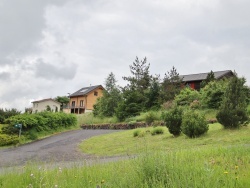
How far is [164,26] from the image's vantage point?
46.3ft

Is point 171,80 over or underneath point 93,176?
over

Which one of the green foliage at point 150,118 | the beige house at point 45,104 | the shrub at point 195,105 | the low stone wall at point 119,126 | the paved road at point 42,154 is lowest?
the paved road at point 42,154

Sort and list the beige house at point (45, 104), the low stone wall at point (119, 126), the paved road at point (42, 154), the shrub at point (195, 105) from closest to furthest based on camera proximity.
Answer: the paved road at point (42, 154)
the low stone wall at point (119, 126)
the shrub at point (195, 105)
the beige house at point (45, 104)

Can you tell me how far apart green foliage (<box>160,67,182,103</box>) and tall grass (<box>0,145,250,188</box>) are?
23.7 m

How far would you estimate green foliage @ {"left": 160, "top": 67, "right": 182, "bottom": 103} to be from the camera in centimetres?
2970

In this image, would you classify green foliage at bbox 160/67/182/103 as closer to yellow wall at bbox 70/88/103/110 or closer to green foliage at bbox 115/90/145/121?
green foliage at bbox 115/90/145/121

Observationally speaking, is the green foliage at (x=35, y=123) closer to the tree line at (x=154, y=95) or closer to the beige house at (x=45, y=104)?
the tree line at (x=154, y=95)

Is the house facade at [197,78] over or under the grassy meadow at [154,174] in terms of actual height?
over

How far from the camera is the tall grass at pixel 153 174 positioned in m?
3.49

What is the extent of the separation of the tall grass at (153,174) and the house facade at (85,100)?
175 feet

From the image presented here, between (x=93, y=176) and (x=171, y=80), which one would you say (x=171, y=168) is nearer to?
(x=93, y=176)

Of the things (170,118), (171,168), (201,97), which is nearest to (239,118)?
(170,118)

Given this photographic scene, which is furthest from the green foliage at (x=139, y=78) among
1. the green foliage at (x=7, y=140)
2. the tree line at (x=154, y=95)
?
the green foliage at (x=7, y=140)

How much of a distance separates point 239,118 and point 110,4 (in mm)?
7234
